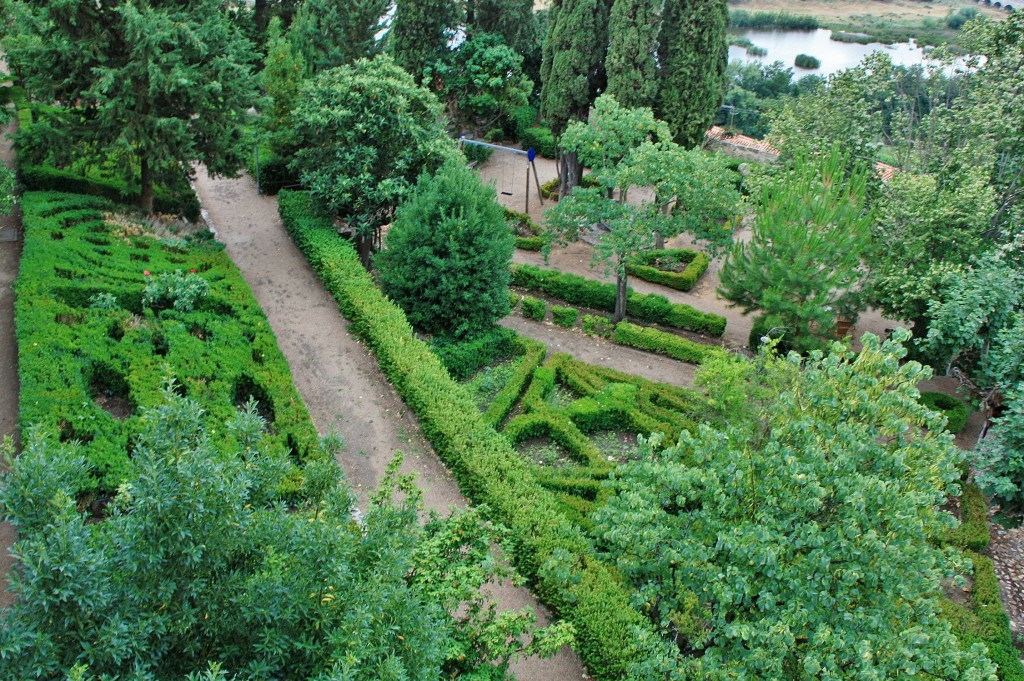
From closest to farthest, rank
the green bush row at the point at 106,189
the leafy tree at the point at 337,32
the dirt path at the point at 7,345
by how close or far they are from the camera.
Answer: the dirt path at the point at 7,345 < the green bush row at the point at 106,189 < the leafy tree at the point at 337,32

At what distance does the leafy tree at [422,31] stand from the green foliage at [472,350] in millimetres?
16256

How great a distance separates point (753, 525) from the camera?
11.9 m

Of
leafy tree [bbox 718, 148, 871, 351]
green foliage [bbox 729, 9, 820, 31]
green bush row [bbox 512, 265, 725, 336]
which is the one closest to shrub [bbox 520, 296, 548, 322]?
green bush row [bbox 512, 265, 725, 336]

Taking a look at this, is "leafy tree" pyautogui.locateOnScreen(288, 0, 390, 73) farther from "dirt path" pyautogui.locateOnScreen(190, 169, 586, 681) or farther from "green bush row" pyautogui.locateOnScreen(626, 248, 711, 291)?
"green bush row" pyautogui.locateOnScreen(626, 248, 711, 291)

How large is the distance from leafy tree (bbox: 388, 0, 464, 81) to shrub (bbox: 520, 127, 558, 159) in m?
6.78

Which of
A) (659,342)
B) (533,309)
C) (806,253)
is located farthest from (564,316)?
(806,253)

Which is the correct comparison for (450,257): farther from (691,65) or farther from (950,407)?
(950,407)

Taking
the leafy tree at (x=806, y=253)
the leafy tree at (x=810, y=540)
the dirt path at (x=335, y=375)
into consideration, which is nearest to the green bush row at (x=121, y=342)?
the dirt path at (x=335, y=375)

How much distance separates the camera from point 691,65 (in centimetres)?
3016

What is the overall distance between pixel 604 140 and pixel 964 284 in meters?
10.8

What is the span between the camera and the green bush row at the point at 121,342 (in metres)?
16.4

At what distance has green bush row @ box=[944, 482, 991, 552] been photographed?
19.3 meters

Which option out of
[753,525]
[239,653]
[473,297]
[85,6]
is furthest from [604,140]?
[239,653]

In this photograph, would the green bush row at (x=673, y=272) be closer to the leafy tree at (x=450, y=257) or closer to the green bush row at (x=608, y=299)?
the green bush row at (x=608, y=299)
